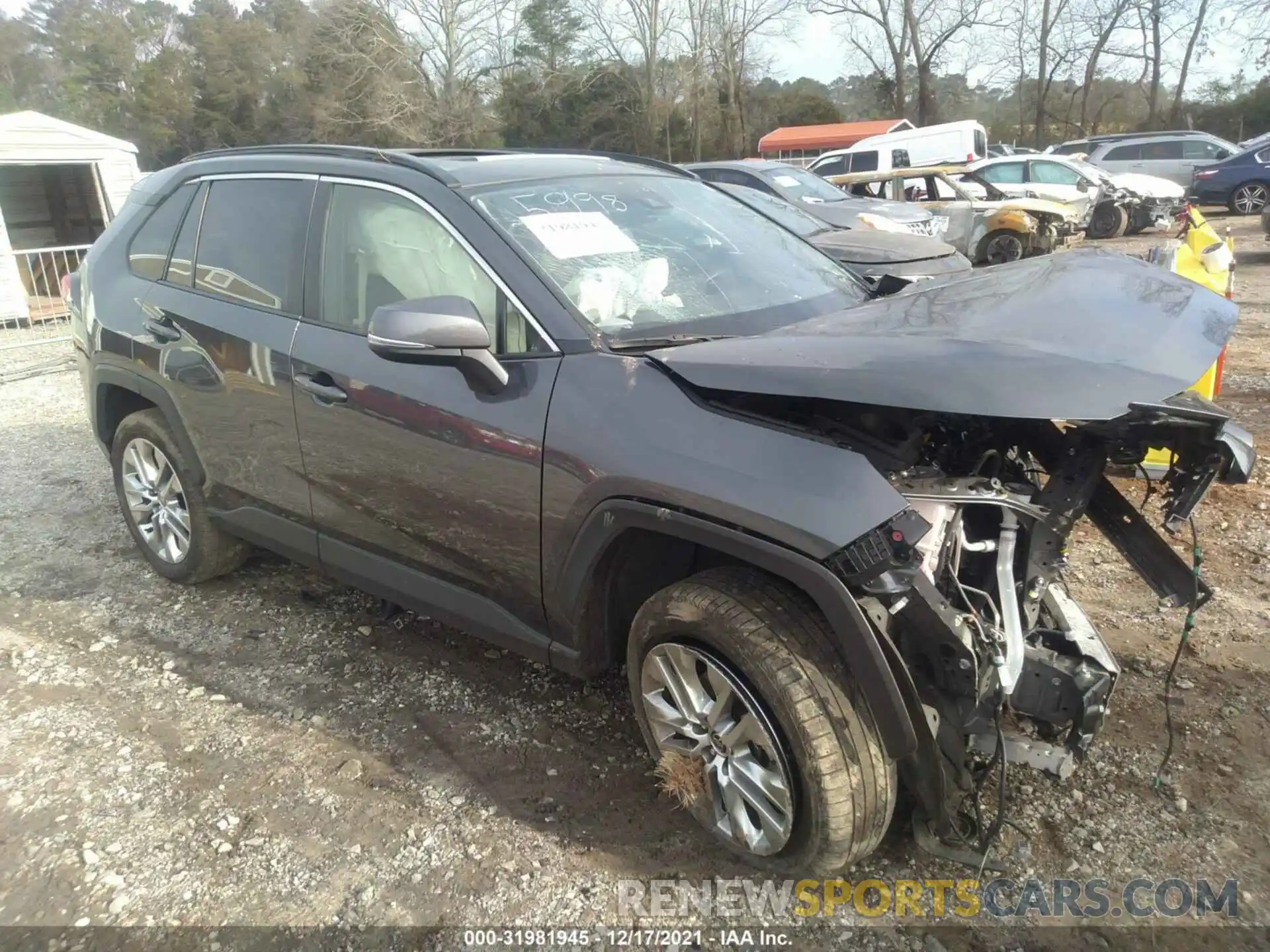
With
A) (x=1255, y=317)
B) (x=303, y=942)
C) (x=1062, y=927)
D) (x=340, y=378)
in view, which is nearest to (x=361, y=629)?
(x=340, y=378)

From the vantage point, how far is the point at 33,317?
13.0 m

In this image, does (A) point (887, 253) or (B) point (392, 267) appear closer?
(B) point (392, 267)

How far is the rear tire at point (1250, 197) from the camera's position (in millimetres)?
17516

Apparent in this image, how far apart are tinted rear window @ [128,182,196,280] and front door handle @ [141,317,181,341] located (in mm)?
Result: 213

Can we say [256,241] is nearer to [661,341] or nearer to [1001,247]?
[661,341]

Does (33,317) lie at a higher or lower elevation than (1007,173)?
lower

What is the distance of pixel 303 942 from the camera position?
2.33 m

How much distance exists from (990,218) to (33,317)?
45.0 ft

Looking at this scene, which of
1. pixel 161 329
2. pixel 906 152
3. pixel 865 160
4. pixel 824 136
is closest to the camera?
pixel 161 329

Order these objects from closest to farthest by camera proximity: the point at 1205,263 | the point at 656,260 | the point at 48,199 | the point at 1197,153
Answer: the point at 656,260
the point at 1205,263
the point at 48,199
the point at 1197,153

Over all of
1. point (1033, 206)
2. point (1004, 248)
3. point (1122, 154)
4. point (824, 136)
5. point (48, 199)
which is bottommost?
point (1004, 248)

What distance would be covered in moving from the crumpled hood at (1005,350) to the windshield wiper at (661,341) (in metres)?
0.11

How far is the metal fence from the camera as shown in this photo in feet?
32.9

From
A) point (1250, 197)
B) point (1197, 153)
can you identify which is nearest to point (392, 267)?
point (1250, 197)
